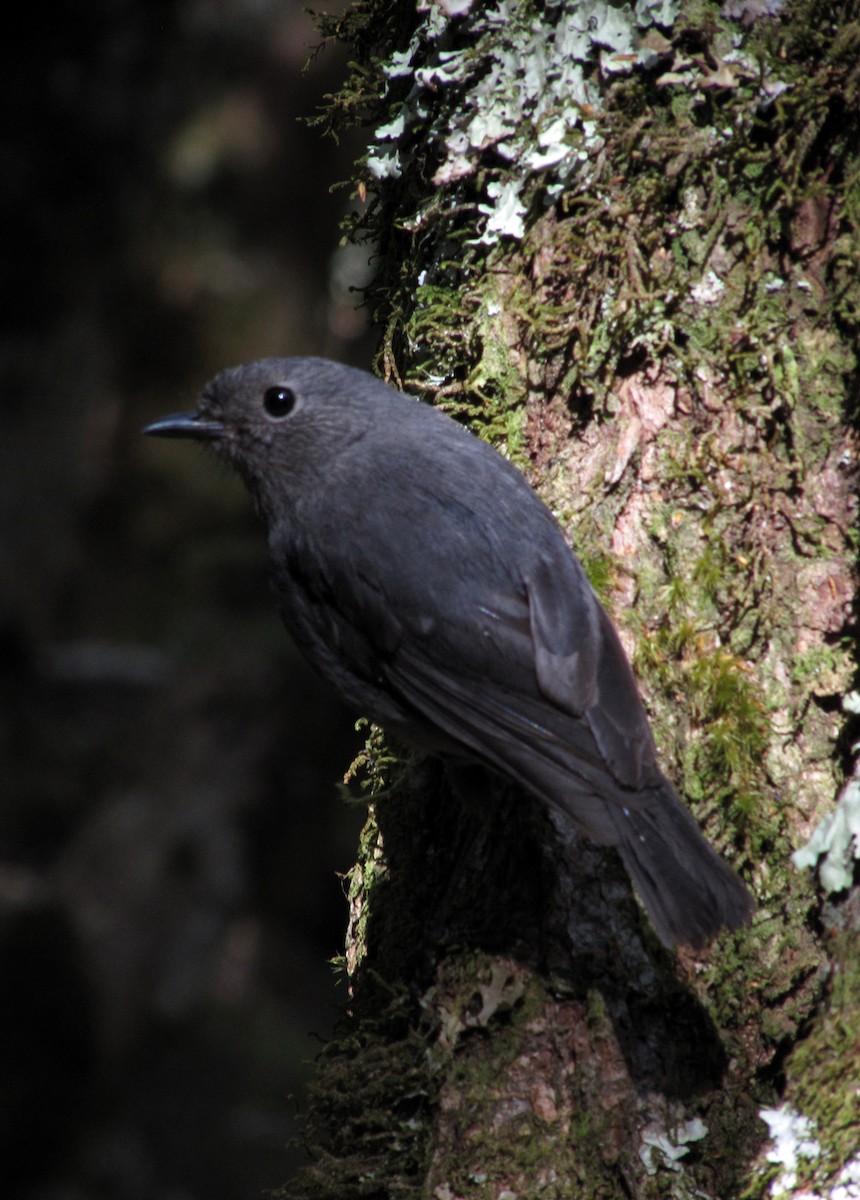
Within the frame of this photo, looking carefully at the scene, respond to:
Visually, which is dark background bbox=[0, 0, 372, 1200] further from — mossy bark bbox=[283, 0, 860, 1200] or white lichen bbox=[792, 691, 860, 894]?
white lichen bbox=[792, 691, 860, 894]

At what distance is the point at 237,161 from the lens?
11031 mm

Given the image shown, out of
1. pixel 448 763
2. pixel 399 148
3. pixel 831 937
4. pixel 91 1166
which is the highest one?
pixel 399 148

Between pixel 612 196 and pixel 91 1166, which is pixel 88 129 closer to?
pixel 612 196

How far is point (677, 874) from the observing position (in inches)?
90.0

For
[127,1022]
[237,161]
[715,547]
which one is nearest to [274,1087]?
[127,1022]

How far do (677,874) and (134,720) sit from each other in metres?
6.84

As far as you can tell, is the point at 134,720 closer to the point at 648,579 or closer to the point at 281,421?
the point at 281,421

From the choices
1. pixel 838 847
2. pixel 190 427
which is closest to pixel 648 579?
pixel 838 847

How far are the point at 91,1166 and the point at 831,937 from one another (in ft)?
22.0

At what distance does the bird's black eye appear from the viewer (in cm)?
327

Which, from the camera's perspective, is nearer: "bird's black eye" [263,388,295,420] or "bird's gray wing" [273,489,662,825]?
"bird's gray wing" [273,489,662,825]

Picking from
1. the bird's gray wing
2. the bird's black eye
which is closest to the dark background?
the bird's black eye


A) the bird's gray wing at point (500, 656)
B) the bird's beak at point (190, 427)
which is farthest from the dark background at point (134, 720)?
the bird's gray wing at point (500, 656)

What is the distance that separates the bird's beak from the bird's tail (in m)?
1.59
